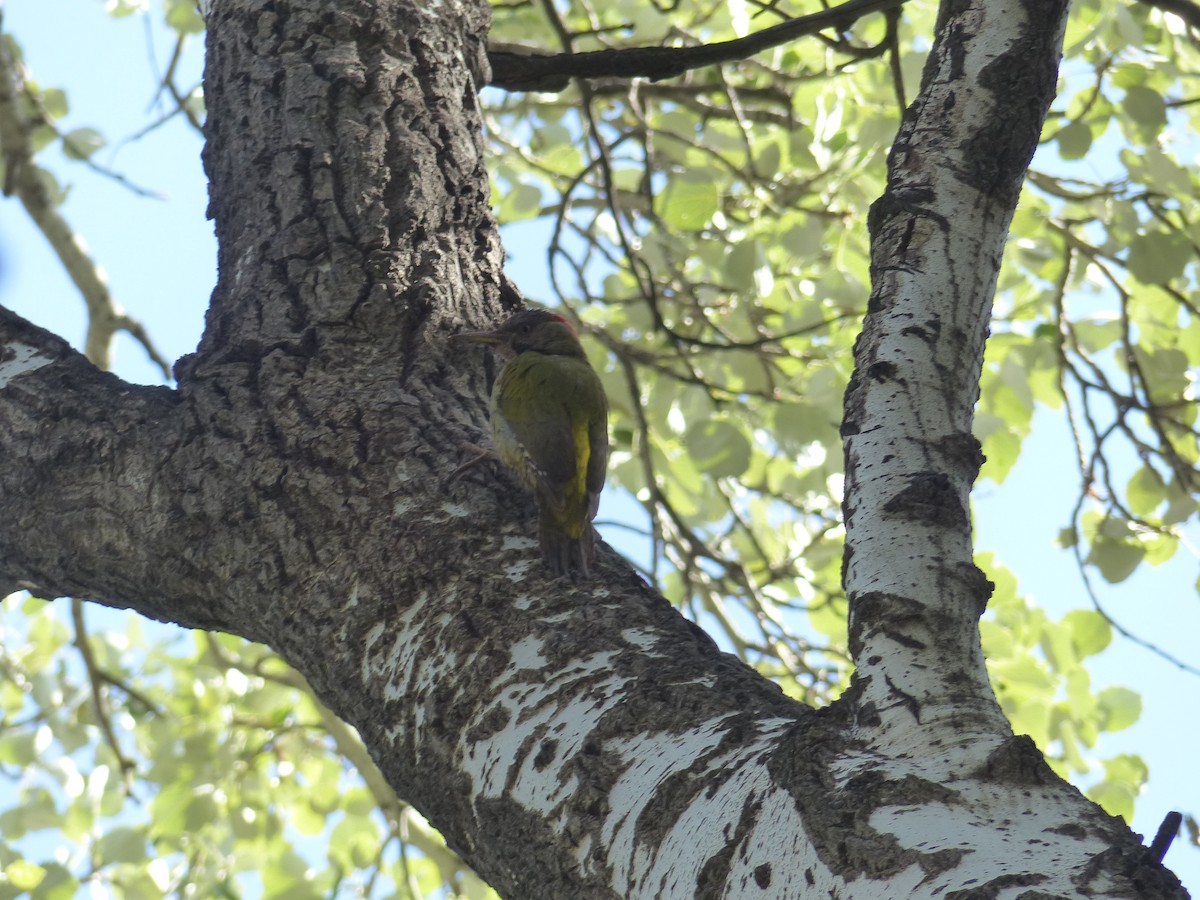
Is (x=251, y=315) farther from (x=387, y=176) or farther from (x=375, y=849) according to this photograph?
(x=375, y=849)

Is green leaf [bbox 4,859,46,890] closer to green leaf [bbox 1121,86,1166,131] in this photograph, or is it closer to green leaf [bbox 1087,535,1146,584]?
green leaf [bbox 1087,535,1146,584]

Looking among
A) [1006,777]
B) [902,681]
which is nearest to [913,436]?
[902,681]

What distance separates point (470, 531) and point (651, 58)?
1.41 m

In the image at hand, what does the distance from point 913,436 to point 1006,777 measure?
44cm

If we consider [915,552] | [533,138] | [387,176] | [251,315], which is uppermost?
[533,138]

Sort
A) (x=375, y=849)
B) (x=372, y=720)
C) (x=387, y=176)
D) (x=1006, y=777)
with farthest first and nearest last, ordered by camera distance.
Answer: (x=375, y=849) < (x=387, y=176) < (x=372, y=720) < (x=1006, y=777)

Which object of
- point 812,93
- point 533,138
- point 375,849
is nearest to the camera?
point 812,93

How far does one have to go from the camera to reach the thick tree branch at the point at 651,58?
8.23 ft

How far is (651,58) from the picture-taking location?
2.77 metres

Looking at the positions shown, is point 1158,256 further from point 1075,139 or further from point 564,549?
point 564,549

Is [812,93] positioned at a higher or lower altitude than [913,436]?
higher

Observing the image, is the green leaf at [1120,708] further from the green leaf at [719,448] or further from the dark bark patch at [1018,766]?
the dark bark patch at [1018,766]

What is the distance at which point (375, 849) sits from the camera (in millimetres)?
5062

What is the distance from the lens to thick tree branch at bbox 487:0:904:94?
98.8 inches
